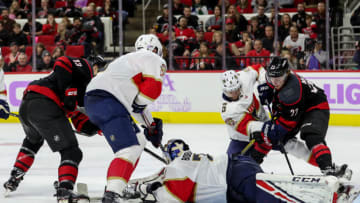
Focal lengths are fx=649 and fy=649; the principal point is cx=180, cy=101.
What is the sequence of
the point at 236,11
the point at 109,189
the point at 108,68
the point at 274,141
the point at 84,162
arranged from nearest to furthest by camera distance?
the point at 109,189 < the point at 108,68 < the point at 274,141 < the point at 84,162 < the point at 236,11

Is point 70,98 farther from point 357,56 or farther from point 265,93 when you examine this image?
point 357,56

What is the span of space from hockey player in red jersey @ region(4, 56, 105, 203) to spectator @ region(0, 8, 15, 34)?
6.02 m

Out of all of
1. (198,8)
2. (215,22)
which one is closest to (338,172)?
(215,22)

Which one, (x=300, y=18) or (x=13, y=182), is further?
(x=300, y=18)

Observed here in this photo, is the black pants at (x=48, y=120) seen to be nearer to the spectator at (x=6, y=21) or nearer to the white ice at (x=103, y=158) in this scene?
the white ice at (x=103, y=158)

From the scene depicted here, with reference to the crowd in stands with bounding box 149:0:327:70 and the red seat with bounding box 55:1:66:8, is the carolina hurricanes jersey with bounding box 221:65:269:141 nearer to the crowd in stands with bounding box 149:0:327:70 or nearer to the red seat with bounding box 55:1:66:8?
the crowd in stands with bounding box 149:0:327:70

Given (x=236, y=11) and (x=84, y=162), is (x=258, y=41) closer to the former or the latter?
(x=236, y=11)

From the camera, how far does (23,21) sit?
32.3ft

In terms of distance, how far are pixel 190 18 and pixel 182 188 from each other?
612 cm

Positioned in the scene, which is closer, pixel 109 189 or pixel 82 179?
pixel 109 189

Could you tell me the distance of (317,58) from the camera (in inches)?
339

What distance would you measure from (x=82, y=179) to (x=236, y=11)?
4.77m

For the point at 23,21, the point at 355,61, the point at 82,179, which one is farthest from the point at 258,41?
the point at 82,179

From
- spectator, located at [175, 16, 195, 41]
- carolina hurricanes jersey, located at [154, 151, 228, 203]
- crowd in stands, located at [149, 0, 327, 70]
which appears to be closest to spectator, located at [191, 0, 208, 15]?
crowd in stands, located at [149, 0, 327, 70]
